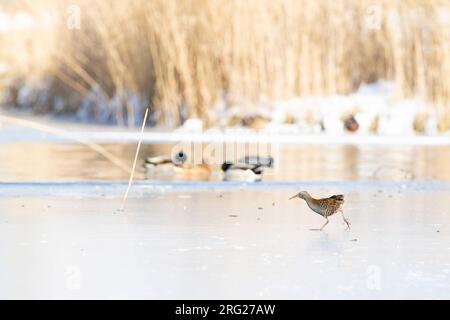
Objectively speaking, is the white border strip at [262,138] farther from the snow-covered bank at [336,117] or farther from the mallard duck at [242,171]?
the mallard duck at [242,171]

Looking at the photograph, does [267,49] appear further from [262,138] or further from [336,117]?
[262,138]

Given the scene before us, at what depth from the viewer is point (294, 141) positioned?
13219 millimetres

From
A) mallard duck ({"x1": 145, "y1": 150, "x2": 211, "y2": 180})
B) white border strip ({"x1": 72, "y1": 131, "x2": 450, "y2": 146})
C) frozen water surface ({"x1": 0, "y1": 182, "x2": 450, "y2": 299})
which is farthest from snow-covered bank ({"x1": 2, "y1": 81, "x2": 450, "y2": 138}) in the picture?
frozen water surface ({"x1": 0, "y1": 182, "x2": 450, "y2": 299})

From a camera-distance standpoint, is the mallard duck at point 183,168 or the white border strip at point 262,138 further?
the white border strip at point 262,138

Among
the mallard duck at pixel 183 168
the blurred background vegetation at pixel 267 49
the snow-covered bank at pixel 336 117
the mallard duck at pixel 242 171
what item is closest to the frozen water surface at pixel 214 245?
the mallard duck at pixel 242 171

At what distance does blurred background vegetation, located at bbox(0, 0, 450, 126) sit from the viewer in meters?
14.8

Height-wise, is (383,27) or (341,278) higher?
(383,27)

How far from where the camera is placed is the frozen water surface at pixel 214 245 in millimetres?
3881

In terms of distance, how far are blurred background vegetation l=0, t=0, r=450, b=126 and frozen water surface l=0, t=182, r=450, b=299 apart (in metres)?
7.51

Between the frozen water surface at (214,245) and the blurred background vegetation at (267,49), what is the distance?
7.51 m

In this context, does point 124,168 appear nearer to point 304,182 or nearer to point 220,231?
point 304,182

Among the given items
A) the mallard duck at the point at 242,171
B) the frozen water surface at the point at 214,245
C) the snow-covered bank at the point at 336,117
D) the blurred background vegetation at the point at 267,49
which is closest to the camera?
the frozen water surface at the point at 214,245

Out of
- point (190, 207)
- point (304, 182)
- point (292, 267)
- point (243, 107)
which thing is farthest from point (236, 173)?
point (243, 107)

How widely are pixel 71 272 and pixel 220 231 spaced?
138cm
